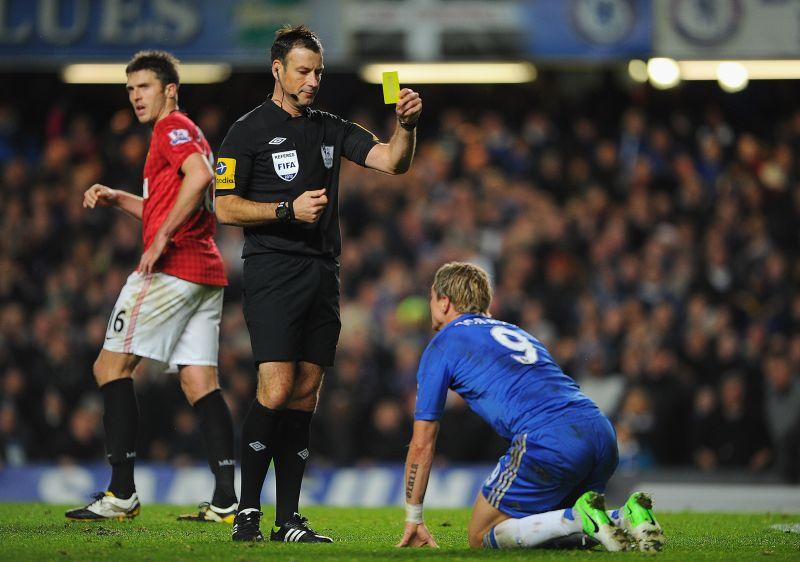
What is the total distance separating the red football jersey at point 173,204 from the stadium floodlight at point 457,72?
961 cm

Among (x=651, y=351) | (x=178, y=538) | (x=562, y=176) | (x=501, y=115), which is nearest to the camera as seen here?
(x=178, y=538)

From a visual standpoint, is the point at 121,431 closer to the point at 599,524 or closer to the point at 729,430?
the point at 599,524

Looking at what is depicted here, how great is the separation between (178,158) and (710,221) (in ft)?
32.9

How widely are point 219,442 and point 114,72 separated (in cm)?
1112

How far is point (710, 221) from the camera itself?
15.5 m

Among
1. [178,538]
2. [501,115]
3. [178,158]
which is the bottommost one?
[178,538]

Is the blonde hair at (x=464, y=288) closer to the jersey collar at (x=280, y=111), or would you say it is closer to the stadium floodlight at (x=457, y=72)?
the jersey collar at (x=280, y=111)

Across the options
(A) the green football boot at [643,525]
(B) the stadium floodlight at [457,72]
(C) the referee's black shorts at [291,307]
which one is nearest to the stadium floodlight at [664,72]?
(B) the stadium floodlight at [457,72]

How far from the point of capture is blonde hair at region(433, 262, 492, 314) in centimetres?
588

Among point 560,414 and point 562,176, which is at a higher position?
point 562,176

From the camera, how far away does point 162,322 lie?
275 inches

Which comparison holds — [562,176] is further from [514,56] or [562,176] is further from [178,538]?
[178,538]

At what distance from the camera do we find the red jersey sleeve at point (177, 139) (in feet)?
22.8

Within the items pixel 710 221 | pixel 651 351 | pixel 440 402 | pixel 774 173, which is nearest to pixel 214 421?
pixel 440 402
